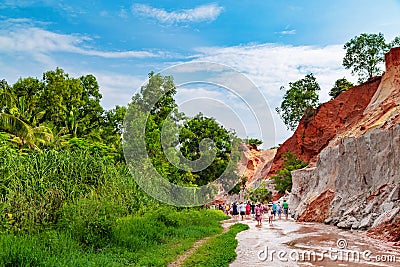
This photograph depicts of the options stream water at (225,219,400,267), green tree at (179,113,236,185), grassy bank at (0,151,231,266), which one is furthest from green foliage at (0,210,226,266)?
green tree at (179,113,236,185)

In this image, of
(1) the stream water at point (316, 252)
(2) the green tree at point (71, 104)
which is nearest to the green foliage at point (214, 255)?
(1) the stream water at point (316, 252)

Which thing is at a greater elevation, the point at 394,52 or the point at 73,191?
the point at 394,52

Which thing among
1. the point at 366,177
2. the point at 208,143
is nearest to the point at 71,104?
the point at 208,143

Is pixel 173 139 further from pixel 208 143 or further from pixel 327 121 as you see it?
pixel 327 121

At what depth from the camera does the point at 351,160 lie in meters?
24.2

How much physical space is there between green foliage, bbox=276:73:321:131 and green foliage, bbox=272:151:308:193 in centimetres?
700

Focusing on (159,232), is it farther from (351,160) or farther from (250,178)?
(250,178)

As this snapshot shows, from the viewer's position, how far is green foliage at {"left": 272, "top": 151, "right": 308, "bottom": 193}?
48656 mm

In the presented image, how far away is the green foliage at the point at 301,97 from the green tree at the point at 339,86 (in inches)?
72.4

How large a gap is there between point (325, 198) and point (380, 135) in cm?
686

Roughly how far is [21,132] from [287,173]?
111 feet

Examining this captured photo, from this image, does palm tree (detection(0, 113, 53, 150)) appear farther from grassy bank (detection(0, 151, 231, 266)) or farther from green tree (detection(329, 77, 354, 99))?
green tree (detection(329, 77, 354, 99))

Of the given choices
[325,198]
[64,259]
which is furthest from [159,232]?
[325,198]

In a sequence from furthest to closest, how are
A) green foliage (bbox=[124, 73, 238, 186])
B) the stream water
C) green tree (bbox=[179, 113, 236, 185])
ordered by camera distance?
green tree (bbox=[179, 113, 236, 185])
green foliage (bbox=[124, 73, 238, 186])
the stream water
